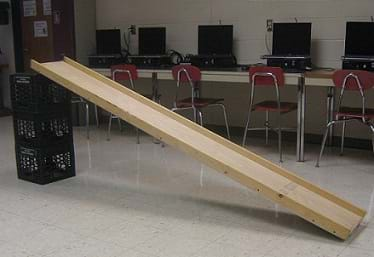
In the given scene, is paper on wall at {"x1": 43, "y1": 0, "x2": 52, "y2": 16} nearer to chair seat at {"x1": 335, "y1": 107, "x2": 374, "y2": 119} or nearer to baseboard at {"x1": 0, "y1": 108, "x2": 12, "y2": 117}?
baseboard at {"x1": 0, "y1": 108, "x2": 12, "y2": 117}

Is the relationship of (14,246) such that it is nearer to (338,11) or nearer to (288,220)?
(288,220)

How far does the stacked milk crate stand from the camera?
12.7ft

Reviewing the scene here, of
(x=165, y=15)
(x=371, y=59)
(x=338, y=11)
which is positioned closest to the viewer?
(x=371, y=59)

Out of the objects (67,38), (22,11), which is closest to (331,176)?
(67,38)

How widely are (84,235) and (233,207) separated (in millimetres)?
1036

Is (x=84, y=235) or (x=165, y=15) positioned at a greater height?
(x=165, y=15)

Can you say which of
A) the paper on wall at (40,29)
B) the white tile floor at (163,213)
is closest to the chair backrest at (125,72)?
the white tile floor at (163,213)

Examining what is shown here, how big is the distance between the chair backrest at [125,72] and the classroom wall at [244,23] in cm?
97

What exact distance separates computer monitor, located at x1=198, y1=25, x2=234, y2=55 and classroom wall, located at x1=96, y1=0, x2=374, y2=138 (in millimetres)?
206

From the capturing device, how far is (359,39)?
15.5ft

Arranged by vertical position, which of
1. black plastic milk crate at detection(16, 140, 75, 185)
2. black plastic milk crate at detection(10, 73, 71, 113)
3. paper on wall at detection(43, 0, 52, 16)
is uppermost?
→ paper on wall at detection(43, 0, 52, 16)

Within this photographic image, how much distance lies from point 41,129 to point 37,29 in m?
3.21

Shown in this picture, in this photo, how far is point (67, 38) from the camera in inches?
254


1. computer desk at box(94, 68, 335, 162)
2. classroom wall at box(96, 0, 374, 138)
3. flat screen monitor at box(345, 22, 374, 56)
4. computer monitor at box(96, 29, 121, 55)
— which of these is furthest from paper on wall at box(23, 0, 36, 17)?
flat screen monitor at box(345, 22, 374, 56)
